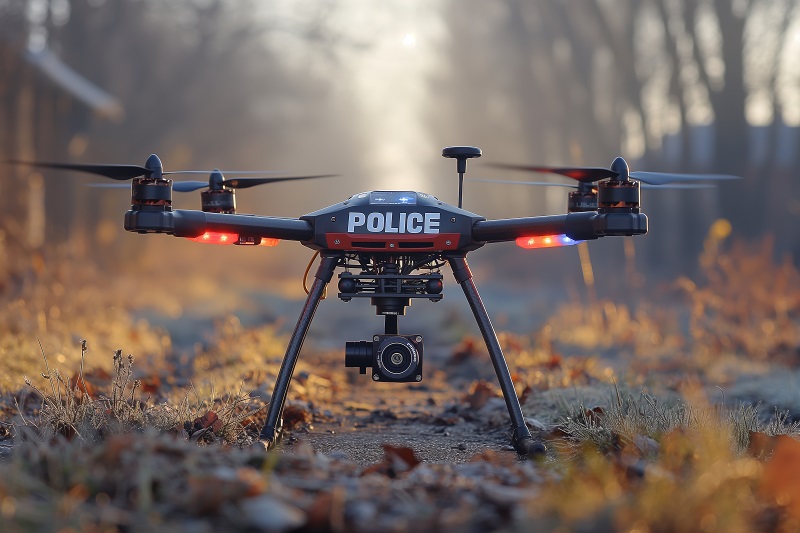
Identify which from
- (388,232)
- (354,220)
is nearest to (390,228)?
(388,232)

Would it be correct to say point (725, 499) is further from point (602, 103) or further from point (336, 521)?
point (602, 103)

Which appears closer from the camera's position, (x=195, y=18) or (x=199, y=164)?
(x=195, y=18)

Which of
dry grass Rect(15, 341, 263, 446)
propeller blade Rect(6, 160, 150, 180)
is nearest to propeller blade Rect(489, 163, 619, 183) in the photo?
propeller blade Rect(6, 160, 150, 180)

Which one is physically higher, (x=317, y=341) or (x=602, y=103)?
(x=602, y=103)

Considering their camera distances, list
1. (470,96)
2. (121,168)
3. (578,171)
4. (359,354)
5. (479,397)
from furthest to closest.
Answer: (470,96)
(479,397)
(359,354)
(578,171)
(121,168)

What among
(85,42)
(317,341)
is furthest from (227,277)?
(317,341)

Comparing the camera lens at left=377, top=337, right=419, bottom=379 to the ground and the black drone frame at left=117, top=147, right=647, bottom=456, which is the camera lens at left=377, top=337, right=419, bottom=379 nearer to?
the black drone frame at left=117, top=147, right=647, bottom=456

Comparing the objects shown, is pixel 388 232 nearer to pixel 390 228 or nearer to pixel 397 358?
pixel 390 228
